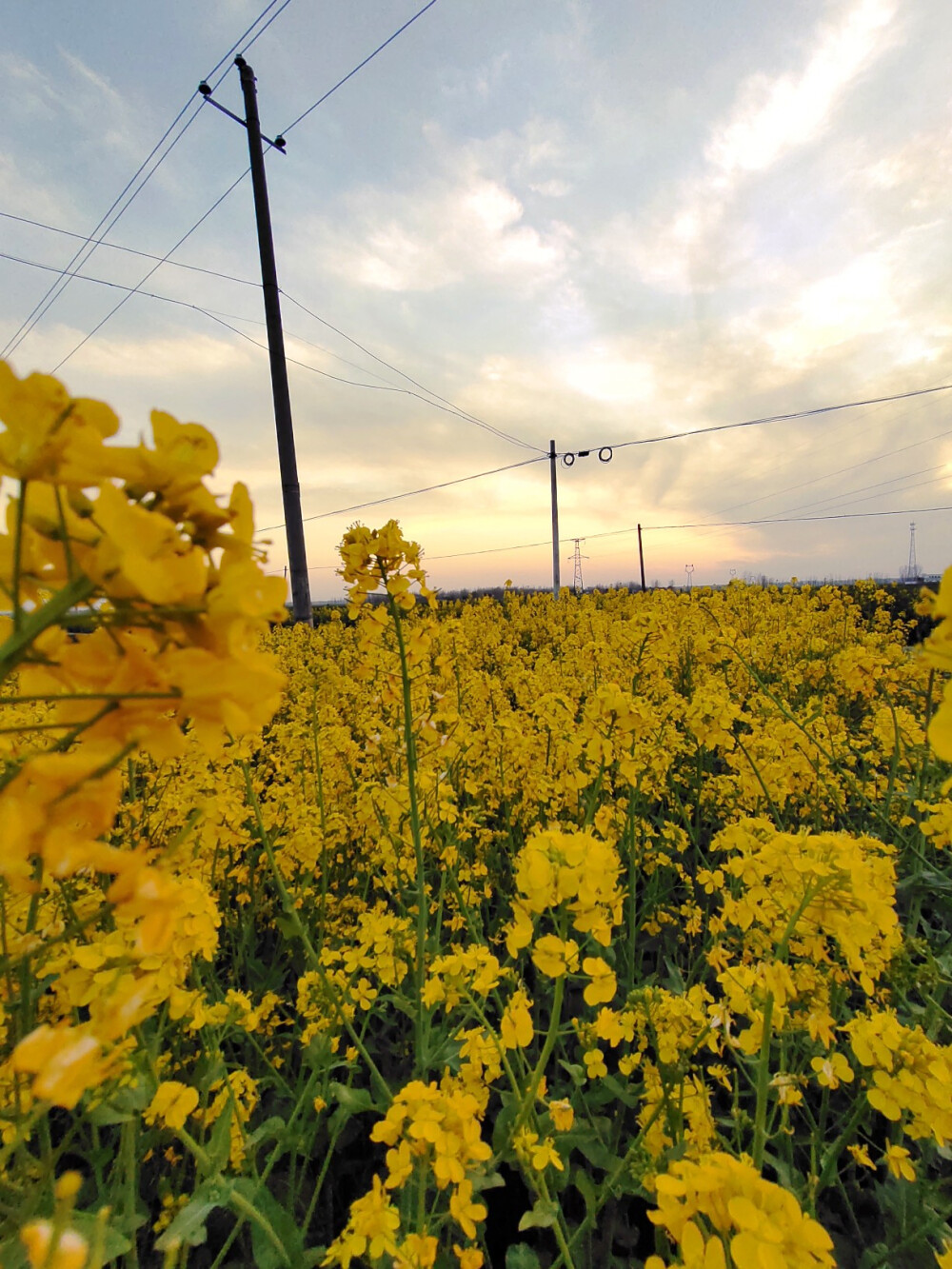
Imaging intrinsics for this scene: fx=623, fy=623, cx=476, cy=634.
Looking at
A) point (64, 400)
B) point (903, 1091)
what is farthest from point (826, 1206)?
point (64, 400)

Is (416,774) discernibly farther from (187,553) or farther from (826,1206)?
(187,553)

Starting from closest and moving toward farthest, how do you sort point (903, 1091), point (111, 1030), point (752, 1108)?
point (111, 1030) < point (903, 1091) < point (752, 1108)

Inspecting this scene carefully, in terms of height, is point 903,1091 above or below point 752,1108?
Answer: above

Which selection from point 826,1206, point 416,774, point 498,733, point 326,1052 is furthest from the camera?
point 498,733

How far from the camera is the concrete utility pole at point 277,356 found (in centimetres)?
875

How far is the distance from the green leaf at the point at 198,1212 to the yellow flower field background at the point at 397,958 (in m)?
0.01

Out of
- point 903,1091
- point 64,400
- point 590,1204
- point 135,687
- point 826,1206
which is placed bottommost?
point 826,1206

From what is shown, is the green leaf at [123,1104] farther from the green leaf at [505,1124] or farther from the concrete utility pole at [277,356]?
the concrete utility pole at [277,356]

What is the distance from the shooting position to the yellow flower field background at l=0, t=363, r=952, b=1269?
47 cm

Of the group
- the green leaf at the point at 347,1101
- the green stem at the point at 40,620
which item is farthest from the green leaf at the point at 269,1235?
the green stem at the point at 40,620

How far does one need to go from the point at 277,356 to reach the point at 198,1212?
956cm

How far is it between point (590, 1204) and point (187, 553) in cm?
159

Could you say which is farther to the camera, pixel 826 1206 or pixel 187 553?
pixel 826 1206

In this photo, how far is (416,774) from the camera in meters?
2.47
